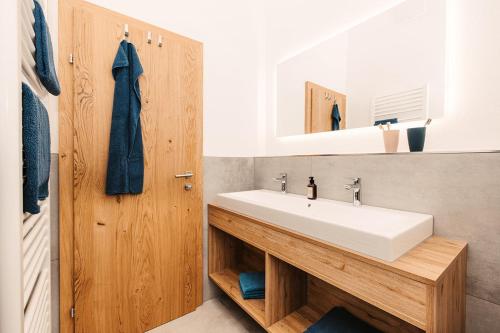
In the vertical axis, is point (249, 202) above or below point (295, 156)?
below

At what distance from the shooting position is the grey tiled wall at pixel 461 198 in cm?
85

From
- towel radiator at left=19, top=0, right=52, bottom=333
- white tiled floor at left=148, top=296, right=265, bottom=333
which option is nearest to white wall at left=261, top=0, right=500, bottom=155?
white tiled floor at left=148, top=296, right=265, bottom=333

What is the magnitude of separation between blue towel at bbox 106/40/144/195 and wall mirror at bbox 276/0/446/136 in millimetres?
1094

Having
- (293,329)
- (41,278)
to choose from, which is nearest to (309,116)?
(293,329)

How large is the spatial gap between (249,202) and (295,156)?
1.71 feet

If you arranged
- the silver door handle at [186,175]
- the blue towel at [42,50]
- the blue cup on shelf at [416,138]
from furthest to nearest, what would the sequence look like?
the silver door handle at [186,175] < the blue cup on shelf at [416,138] < the blue towel at [42,50]

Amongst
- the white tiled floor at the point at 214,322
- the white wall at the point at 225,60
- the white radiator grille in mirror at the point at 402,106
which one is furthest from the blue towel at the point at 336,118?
the white tiled floor at the point at 214,322

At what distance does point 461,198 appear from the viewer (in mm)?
913

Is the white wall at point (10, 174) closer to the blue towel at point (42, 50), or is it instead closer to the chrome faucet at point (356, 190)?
the blue towel at point (42, 50)

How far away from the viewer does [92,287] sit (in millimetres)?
1290

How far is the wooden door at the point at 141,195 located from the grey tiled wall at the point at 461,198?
1.17m

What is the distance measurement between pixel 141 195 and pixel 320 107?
4.26 ft

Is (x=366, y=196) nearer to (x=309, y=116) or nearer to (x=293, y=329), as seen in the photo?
(x=309, y=116)

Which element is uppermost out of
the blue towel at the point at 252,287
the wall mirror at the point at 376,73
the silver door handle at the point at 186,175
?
the wall mirror at the point at 376,73
